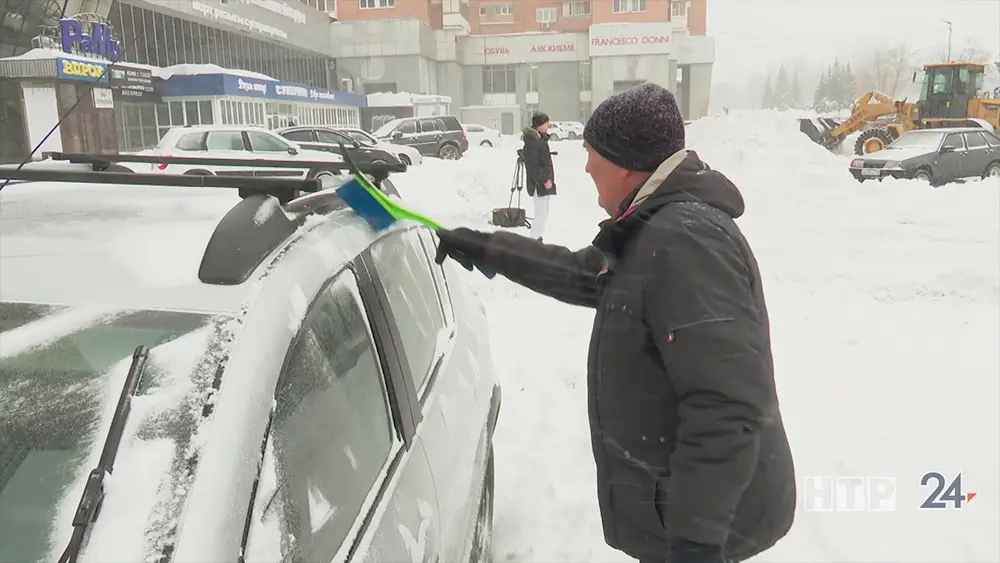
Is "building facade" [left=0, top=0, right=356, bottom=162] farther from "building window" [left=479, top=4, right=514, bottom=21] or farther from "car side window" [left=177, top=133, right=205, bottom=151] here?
"building window" [left=479, top=4, right=514, bottom=21]

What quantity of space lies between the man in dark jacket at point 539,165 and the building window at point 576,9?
55824 millimetres

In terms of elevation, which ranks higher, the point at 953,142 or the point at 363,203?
the point at 363,203

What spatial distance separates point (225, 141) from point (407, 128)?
12.2m

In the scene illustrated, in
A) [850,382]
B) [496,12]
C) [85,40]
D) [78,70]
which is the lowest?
[850,382]

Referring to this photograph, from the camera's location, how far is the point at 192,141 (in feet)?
48.3

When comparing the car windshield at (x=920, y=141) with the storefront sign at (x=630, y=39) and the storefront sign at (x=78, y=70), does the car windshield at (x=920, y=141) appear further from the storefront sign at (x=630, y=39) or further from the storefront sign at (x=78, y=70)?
the storefront sign at (x=630, y=39)

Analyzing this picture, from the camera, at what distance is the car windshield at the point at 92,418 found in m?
1.13

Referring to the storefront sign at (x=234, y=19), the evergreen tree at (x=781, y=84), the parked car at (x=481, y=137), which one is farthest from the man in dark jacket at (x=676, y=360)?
the evergreen tree at (x=781, y=84)

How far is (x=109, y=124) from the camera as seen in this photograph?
79.7 feet

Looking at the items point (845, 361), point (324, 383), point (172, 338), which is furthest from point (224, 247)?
point (845, 361)

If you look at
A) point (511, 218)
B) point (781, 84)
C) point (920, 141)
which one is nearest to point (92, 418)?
point (511, 218)

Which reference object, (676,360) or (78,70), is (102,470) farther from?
(78,70)

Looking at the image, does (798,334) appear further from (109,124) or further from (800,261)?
(109,124)

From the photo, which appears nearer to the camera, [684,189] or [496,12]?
[684,189]
